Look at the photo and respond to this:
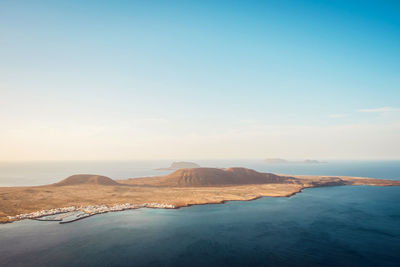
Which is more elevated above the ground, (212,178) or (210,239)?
(212,178)

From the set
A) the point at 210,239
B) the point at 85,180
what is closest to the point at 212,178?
the point at 85,180

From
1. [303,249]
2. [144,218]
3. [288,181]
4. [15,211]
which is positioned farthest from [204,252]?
[288,181]

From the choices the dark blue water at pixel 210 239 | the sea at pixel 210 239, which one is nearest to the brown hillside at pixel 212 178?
the sea at pixel 210 239

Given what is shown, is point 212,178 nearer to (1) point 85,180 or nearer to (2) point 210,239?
(1) point 85,180

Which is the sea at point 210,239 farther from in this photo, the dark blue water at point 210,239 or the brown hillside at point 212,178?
the brown hillside at point 212,178

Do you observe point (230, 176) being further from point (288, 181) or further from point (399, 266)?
point (399, 266)

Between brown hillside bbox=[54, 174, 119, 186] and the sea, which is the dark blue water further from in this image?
brown hillside bbox=[54, 174, 119, 186]

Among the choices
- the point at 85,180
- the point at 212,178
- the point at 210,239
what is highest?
the point at 212,178
